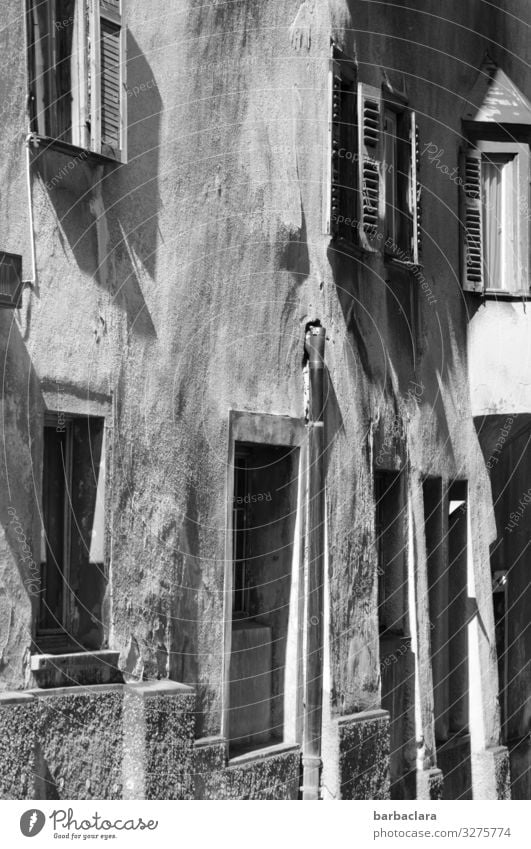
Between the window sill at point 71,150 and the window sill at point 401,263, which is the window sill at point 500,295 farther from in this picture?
the window sill at point 71,150

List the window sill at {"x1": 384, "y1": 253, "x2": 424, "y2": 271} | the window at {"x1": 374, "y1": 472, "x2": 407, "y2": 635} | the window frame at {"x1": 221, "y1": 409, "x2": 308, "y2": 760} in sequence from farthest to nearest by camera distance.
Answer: the window at {"x1": 374, "y1": 472, "x2": 407, "y2": 635}
the window sill at {"x1": 384, "y1": 253, "x2": 424, "y2": 271}
the window frame at {"x1": 221, "y1": 409, "x2": 308, "y2": 760}

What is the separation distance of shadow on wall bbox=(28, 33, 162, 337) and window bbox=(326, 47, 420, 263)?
2336 mm

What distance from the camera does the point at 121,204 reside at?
10.9m

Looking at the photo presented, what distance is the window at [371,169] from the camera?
1333 cm

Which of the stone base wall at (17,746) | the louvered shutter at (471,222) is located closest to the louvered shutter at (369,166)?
the louvered shutter at (471,222)

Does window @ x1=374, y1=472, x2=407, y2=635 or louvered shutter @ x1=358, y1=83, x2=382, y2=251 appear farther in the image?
window @ x1=374, y1=472, x2=407, y2=635

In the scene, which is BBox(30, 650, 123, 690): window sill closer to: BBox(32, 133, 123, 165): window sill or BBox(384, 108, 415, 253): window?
BBox(32, 133, 123, 165): window sill

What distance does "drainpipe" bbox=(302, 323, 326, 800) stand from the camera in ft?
41.0

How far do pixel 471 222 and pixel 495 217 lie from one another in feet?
1.25

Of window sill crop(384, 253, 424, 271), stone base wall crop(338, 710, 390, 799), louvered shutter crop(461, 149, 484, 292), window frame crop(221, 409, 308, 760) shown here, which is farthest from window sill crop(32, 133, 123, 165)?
louvered shutter crop(461, 149, 484, 292)

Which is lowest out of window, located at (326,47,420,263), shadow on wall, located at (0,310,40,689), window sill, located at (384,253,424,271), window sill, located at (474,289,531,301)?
shadow on wall, located at (0,310,40,689)
